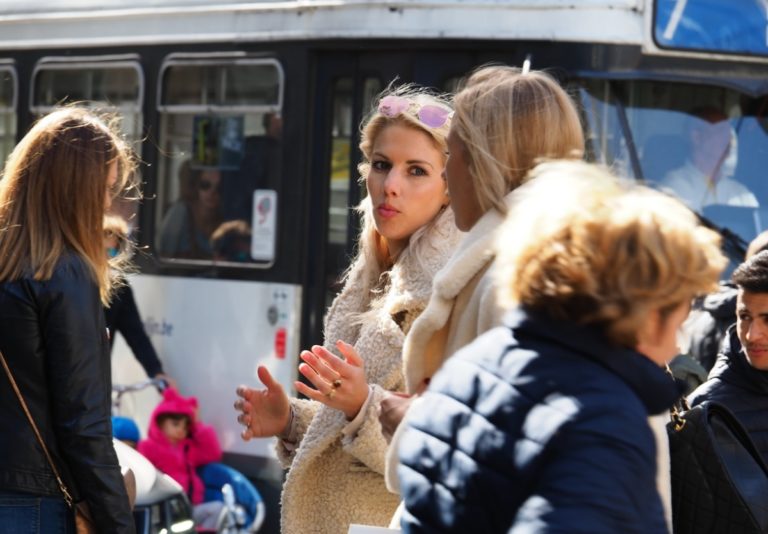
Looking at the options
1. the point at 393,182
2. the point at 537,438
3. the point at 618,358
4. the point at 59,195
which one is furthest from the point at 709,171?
the point at 537,438

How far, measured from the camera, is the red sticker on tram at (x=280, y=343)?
25.9 feet

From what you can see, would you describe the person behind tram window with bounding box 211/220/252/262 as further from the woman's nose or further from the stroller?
the woman's nose

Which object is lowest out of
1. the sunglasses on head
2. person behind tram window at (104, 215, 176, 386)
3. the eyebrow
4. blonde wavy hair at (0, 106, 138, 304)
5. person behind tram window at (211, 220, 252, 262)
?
person behind tram window at (104, 215, 176, 386)

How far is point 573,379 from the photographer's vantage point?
2.17 metres

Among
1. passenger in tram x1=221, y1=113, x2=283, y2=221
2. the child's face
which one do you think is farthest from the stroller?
passenger in tram x1=221, y1=113, x2=283, y2=221

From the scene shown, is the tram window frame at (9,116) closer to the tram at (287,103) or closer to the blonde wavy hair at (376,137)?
the tram at (287,103)

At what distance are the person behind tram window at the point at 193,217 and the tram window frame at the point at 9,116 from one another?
5.13ft

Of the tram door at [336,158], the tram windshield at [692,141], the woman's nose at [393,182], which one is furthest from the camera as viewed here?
the tram door at [336,158]

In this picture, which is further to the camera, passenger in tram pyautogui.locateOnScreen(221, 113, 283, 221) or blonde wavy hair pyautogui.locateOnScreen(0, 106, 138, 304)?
passenger in tram pyautogui.locateOnScreen(221, 113, 283, 221)

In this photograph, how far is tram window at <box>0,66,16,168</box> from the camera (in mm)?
9570

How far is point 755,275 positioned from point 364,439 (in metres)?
1.20

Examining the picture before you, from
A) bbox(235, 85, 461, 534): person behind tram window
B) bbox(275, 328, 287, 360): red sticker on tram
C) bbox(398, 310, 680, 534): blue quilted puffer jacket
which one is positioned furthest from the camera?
bbox(275, 328, 287, 360): red sticker on tram

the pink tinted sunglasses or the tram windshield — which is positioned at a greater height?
the pink tinted sunglasses

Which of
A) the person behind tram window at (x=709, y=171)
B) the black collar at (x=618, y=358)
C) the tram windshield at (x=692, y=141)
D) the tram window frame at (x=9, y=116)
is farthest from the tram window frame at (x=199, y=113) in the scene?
the black collar at (x=618, y=358)
